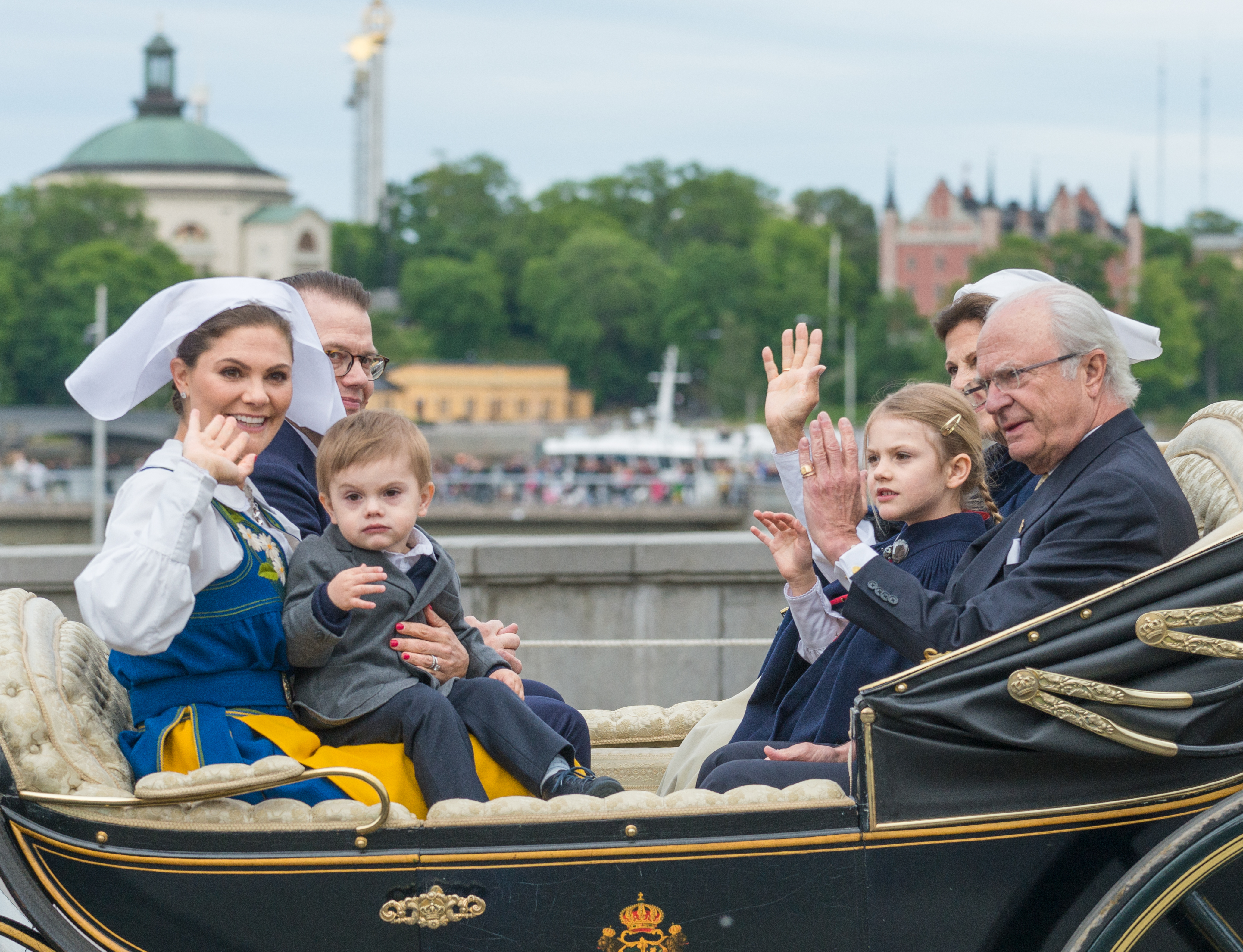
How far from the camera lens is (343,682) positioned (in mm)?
2977

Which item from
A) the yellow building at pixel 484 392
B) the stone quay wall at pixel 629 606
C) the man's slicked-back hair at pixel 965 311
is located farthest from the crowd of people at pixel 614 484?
the man's slicked-back hair at pixel 965 311

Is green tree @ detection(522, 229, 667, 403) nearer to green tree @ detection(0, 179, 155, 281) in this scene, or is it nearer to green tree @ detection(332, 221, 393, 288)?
green tree @ detection(332, 221, 393, 288)

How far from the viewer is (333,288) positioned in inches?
157

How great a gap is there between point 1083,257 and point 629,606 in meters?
69.4

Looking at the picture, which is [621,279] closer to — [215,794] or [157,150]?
[157,150]

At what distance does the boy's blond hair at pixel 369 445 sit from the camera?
298cm

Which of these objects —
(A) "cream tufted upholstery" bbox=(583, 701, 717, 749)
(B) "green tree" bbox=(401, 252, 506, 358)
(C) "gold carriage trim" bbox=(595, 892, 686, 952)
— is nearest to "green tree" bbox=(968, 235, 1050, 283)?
(B) "green tree" bbox=(401, 252, 506, 358)

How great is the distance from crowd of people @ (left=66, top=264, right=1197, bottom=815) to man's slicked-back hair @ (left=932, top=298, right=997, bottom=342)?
730 mm

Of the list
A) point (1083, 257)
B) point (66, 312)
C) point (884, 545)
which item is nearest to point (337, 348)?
point (884, 545)

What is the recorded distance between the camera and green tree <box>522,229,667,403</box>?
307 ft

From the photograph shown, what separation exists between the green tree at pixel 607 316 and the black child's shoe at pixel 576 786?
9038 centimetres

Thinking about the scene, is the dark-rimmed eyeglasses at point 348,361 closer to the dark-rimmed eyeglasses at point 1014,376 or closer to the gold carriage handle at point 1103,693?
the dark-rimmed eyeglasses at point 1014,376

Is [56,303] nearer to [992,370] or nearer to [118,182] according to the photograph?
[118,182]

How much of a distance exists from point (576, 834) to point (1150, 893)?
1.05 m
